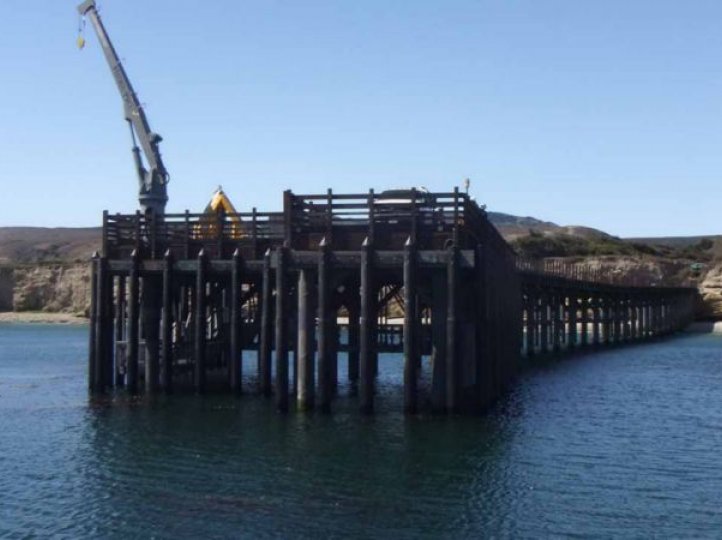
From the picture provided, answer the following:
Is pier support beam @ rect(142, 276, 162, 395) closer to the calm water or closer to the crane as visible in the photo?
the calm water

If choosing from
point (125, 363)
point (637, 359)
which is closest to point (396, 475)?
point (125, 363)

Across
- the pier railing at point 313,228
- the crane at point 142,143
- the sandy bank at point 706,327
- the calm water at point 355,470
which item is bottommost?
the calm water at point 355,470

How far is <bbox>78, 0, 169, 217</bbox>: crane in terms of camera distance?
52844 mm

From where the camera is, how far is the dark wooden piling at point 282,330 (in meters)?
30.5

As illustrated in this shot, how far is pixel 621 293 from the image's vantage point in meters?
85.8

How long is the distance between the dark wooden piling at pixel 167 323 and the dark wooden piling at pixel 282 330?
5.22 metres

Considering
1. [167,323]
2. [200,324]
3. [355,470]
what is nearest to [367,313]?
[355,470]

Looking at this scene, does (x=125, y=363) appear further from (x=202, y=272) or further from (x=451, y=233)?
(x=451, y=233)

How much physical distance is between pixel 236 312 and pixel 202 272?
1962mm

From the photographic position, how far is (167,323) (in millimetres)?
34281

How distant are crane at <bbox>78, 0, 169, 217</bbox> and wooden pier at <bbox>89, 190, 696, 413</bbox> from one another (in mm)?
12299

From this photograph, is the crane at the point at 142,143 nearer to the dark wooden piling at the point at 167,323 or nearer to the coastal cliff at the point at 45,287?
the dark wooden piling at the point at 167,323

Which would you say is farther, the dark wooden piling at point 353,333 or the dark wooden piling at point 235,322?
the dark wooden piling at point 353,333

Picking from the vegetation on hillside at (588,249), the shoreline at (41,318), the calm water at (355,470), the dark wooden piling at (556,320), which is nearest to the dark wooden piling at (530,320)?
the dark wooden piling at (556,320)
